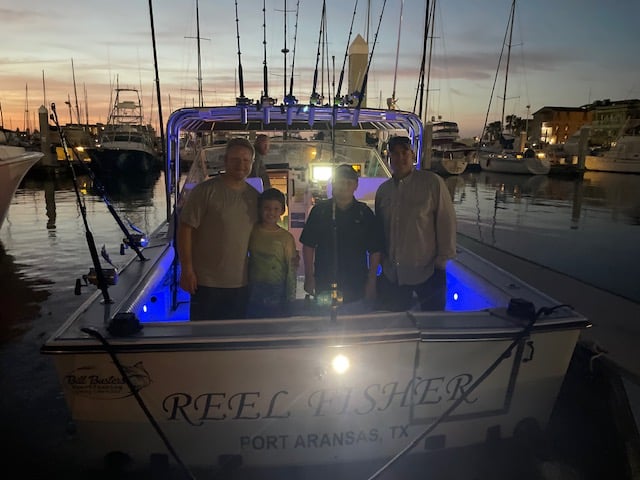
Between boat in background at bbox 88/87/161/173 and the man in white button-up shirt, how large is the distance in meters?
32.6

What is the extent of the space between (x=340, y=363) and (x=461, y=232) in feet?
35.1

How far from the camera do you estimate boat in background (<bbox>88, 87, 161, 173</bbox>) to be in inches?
1446

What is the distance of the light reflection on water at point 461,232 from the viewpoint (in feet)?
23.2

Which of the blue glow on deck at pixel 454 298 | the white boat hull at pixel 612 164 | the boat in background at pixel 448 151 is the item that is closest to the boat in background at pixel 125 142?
the boat in background at pixel 448 151

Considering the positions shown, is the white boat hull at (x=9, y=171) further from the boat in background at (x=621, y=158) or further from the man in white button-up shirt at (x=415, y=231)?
the boat in background at (x=621, y=158)

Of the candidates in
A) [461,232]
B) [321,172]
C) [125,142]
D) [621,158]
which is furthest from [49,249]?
[621,158]

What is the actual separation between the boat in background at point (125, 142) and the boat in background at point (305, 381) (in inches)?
1290

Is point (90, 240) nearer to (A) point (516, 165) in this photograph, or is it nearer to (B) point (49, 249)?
(B) point (49, 249)

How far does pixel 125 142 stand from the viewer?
125ft

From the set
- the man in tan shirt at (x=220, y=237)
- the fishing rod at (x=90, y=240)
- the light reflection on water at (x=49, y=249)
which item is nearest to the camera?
the fishing rod at (x=90, y=240)

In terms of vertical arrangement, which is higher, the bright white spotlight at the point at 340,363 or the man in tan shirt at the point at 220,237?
the man in tan shirt at the point at 220,237

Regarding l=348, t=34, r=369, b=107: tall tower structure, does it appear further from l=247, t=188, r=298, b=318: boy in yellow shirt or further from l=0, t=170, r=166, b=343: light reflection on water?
l=247, t=188, r=298, b=318: boy in yellow shirt

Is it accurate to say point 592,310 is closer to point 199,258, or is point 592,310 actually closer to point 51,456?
point 199,258

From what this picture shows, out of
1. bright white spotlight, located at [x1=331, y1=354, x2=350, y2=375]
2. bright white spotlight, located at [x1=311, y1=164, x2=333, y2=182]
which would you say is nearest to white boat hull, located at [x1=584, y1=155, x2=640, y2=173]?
bright white spotlight, located at [x1=311, y1=164, x2=333, y2=182]
